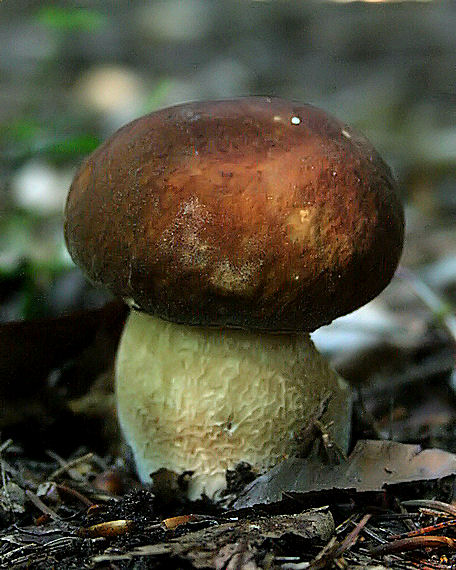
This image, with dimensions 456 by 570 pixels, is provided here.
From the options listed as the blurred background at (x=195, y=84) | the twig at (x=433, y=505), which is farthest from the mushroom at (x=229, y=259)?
the blurred background at (x=195, y=84)

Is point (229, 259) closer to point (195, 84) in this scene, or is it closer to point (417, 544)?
point (417, 544)

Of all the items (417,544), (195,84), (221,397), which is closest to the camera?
(417,544)

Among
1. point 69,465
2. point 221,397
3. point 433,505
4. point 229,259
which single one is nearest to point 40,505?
point 69,465

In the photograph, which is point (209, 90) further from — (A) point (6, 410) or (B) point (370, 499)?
(B) point (370, 499)

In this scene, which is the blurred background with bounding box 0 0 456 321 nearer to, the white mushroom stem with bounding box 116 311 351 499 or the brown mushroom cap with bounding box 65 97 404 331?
the white mushroom stem with bounding box 116 311 351 499

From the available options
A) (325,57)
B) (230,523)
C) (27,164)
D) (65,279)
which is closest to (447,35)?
(325,57)

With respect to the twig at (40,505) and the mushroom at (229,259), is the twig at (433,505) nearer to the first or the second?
the mushroom at (229,259)

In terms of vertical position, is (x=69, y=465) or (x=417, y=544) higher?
(x=417, y=544)
